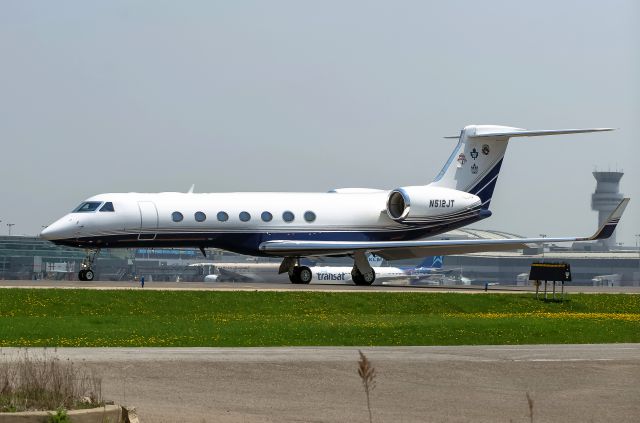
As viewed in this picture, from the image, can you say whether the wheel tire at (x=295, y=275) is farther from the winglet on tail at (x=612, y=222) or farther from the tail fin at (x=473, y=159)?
the winglet on tail at (x=612, y=222)

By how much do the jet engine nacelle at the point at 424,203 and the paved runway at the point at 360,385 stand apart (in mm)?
29925

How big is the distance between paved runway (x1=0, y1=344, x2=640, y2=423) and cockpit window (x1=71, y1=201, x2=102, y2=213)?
26.7 m

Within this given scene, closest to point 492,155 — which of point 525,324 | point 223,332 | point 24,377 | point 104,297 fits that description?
point 104,297

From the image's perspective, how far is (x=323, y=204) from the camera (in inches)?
1983

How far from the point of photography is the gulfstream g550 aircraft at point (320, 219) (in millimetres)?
45719

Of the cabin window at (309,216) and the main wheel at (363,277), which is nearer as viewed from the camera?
the cabin window at (309,216)

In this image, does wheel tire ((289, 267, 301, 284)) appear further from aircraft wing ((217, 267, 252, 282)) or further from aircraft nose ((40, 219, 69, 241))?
aircraft wing ((217, 267, 252, 282))

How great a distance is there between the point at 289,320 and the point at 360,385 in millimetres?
13363

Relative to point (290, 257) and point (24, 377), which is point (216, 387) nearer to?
point (24, 377)

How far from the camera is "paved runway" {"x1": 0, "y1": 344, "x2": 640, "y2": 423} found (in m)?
14.3

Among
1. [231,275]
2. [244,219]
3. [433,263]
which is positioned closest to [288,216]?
[244,219]

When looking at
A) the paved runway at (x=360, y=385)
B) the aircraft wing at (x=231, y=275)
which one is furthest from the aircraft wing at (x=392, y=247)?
the aircraft wing at (x=231, y=275)

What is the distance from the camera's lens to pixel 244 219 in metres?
48.0

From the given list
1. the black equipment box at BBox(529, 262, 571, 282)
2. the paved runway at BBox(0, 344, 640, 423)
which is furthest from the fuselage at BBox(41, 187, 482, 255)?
the paved runway at BBox(0, 344, 640, 423)
